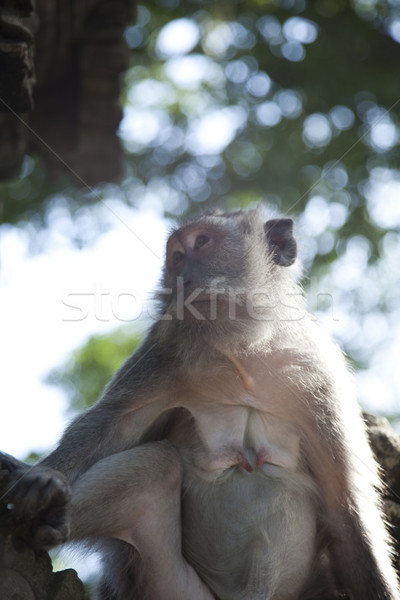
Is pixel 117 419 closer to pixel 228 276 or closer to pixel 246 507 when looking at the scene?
pixel 246 507

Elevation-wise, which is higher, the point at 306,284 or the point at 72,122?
the point at 72,122

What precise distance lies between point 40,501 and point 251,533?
1.12 metres

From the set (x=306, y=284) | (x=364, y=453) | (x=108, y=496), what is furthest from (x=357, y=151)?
(x=108, y=496)

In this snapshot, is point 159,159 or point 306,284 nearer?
point 306,284

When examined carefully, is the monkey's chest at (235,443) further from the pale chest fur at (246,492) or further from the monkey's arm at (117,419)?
the monkey's arm at (117,419)

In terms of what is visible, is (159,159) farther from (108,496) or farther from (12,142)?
(108,496)

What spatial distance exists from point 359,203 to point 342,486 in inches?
237

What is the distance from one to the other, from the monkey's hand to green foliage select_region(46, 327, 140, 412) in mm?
5115

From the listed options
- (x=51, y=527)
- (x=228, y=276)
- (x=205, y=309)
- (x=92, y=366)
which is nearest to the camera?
(x=51, y=527)

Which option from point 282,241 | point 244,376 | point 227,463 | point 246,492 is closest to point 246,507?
point 246,492

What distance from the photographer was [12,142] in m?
5.25

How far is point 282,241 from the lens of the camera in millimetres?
4609

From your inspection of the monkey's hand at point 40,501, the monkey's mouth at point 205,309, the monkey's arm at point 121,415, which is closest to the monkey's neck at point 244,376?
the monkey's mouth at point 205,309

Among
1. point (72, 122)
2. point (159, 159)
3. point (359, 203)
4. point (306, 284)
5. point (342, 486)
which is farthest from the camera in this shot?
point (159, 159)
